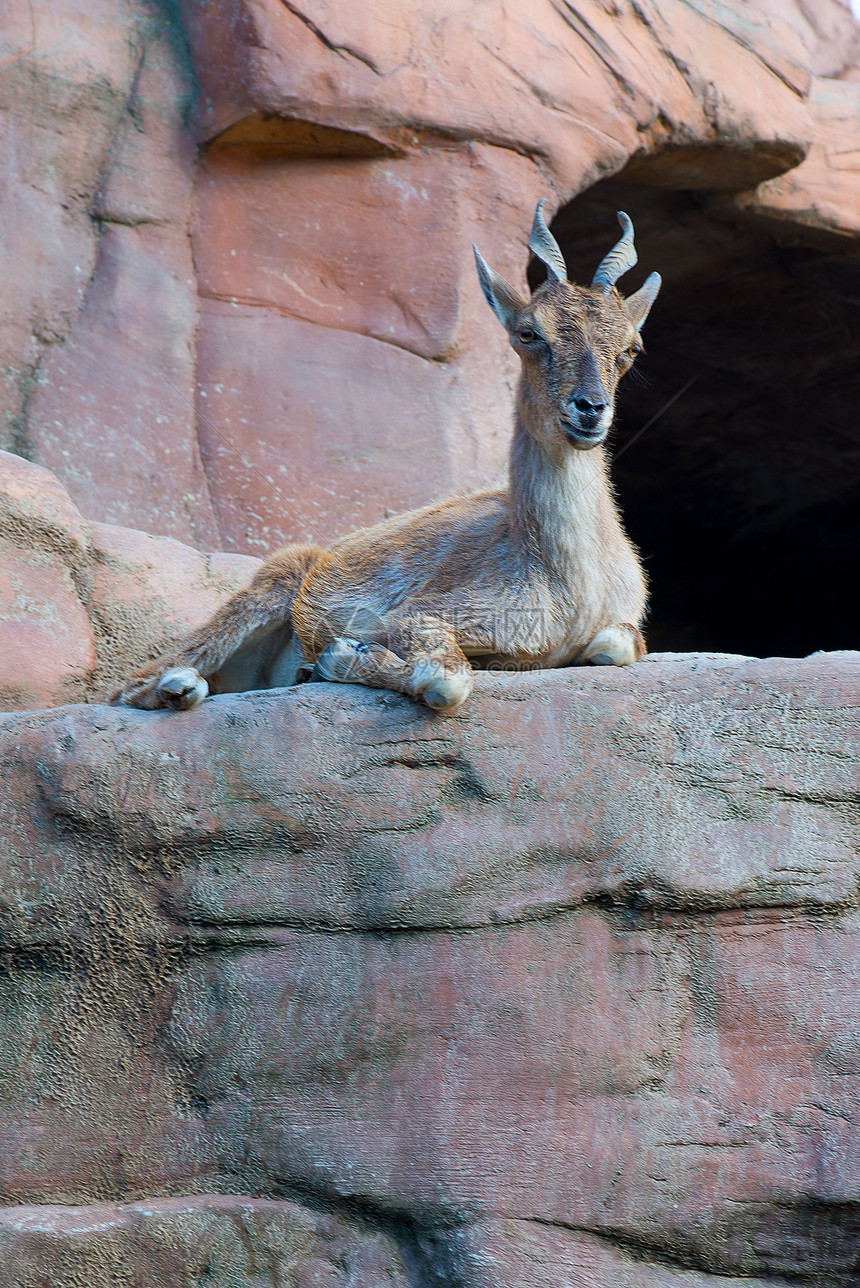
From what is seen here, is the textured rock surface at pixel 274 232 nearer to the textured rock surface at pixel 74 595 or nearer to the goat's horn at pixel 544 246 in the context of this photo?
the textured rock surface at pixel 74 595

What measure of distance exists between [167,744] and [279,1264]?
4.85 feet

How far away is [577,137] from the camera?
772 centimetres

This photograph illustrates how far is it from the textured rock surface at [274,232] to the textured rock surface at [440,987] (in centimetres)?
293

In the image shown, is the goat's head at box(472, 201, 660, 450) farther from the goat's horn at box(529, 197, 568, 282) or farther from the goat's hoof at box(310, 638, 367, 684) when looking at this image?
the goat's hoof at box(310, 638, 367, 684)

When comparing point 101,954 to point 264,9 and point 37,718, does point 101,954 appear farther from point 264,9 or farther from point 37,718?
point 264,9

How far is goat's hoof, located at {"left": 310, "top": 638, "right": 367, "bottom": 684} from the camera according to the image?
173 inches

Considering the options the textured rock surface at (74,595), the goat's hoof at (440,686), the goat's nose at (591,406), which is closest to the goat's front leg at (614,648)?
the goat's hoof at (440,686)

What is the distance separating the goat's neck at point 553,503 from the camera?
4.68 meters

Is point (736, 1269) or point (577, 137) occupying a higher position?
point (577, 137)

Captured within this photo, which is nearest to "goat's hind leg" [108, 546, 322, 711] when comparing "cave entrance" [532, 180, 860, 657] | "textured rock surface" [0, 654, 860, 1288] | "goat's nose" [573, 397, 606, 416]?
"textured rock surface" [0, 654, 860, 1288]

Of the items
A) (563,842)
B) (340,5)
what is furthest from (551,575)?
(340,5)

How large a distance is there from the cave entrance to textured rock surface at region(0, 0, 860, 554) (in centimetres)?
106

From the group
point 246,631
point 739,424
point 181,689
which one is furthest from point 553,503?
point 739,424

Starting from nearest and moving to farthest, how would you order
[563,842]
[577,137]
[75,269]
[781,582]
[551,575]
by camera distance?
[563,842], [551,575], [75,269], [577,137], [781,582]
